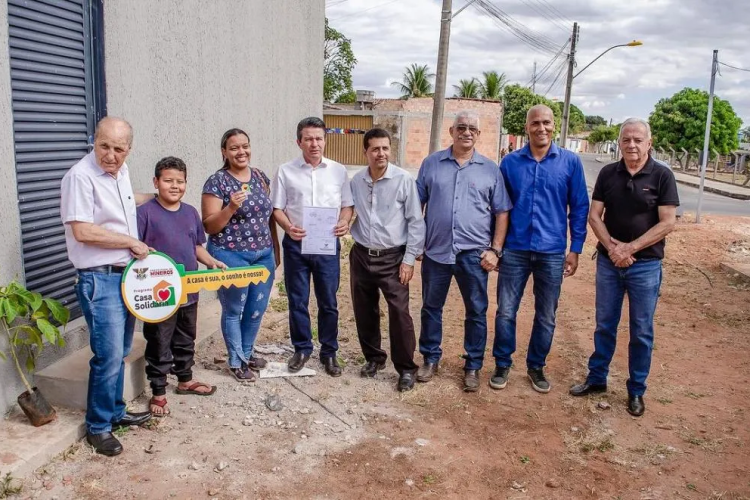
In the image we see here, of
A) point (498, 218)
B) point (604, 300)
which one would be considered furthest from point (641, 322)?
point (498, 218)

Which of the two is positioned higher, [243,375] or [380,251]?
[380,251]

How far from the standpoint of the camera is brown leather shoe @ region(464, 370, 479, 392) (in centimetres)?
454

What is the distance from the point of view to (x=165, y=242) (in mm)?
3648

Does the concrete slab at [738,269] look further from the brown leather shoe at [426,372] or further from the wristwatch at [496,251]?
the brown leather shoe at [426,372]

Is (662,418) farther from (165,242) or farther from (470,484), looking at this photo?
(165,242)

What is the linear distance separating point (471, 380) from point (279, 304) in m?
2.65

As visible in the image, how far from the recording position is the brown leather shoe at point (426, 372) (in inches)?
183

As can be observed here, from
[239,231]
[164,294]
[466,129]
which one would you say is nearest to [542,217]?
[466,129]

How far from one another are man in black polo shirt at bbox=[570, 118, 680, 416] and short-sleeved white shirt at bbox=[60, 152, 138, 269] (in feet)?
9.90

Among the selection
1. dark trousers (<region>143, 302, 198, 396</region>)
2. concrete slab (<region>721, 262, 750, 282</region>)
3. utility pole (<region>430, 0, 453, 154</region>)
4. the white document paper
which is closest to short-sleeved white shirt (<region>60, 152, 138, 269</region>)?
dark trousers (<region>143, 302, 198, 396</region>)

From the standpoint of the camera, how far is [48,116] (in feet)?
12.6

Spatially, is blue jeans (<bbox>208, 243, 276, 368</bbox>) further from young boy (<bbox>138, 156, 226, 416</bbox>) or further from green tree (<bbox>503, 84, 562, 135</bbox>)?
green tree (<bbox>503, 84, 562, 135</bbox>)

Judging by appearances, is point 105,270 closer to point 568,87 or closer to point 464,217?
Result: point 464,217

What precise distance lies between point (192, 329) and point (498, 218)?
2.23 m
